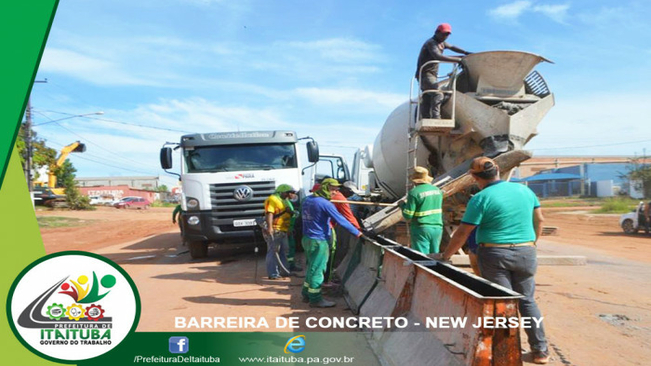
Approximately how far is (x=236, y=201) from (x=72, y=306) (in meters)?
5.56

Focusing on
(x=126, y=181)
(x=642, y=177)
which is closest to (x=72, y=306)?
(x=642, y=177)

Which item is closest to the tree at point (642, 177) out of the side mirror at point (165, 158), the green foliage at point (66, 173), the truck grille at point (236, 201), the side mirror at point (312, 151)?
the side mirror at point (312, 151)

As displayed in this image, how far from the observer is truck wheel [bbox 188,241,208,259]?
34.2 ft

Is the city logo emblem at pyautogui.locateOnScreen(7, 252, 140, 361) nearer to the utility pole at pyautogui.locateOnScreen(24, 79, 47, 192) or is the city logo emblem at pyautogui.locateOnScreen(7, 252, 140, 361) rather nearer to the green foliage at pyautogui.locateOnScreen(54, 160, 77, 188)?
the utility pole at pyautogui.locateOnScreen(24, 79, 47, 192)

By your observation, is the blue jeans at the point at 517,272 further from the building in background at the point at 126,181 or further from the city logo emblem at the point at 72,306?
the building in background at the point at 126,181

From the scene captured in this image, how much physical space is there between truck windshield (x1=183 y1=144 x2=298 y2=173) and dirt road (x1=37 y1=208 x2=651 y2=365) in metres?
2.11

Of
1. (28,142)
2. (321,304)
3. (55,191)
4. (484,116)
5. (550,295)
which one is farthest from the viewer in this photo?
(55,191)

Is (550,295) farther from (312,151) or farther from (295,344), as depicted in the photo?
(312,151)

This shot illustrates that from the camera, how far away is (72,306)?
428 cm

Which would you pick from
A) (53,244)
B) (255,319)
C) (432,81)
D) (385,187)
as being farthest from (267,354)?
(53,244)

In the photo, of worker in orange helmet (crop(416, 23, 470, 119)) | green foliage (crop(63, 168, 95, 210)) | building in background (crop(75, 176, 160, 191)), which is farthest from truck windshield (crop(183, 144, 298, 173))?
building in background (crop(75, 176, 160, 191))

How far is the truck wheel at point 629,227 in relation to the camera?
1680cm

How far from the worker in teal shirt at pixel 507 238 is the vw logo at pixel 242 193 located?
6370 mm

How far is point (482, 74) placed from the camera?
276 inches
